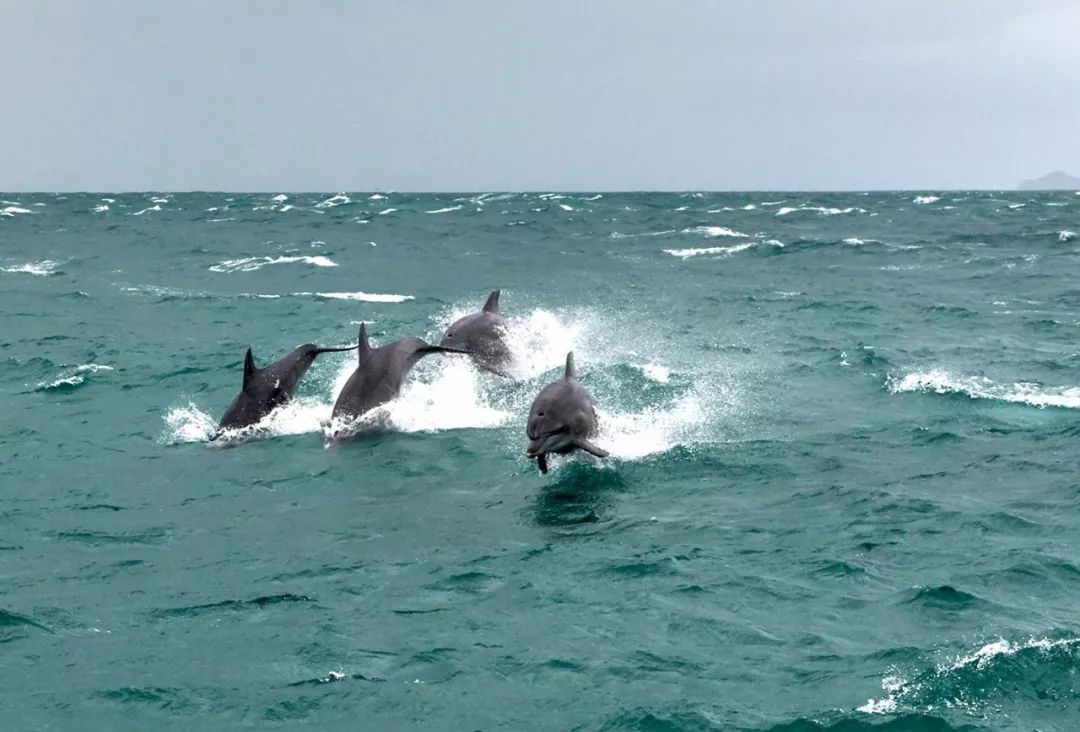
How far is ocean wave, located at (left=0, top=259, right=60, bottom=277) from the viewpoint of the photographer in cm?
4895

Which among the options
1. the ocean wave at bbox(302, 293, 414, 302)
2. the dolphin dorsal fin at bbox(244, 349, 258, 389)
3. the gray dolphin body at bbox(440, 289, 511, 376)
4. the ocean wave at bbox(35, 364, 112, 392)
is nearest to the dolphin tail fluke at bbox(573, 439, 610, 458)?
the dolphin dorsal fin at bbox(244, 349, 258, 389)

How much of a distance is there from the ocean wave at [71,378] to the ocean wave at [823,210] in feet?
244

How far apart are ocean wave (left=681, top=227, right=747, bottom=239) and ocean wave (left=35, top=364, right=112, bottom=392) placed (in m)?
48.2

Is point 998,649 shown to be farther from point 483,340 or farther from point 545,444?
point 483,340

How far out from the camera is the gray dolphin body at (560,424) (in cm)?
1592

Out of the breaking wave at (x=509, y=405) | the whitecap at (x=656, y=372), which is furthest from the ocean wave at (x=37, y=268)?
the whitecap at (x=656, y=372)

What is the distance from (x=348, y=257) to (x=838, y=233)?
1228 inches

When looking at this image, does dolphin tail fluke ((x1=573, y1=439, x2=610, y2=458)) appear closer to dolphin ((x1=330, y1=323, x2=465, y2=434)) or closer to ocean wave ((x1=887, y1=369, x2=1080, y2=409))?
dolphin ((x1=330, y1=323, x2=465, y2=434))

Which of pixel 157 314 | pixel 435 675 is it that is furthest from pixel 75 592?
pixel 157 314

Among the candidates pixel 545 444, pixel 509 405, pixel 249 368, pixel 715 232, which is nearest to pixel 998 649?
pixel 545 444

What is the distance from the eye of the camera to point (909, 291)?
42.4m

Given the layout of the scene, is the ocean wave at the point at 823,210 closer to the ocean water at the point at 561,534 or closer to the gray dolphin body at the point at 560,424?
the ocean water at the point at 561,534

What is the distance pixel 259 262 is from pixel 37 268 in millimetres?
9604

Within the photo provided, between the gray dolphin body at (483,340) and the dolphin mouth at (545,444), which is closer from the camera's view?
the dolphin mouth at (545,444)
